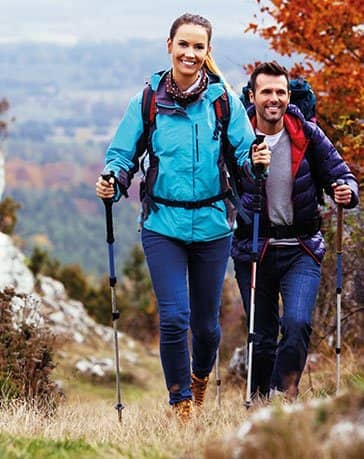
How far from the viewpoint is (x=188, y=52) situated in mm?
6395

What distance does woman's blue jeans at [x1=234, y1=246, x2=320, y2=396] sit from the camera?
667cm

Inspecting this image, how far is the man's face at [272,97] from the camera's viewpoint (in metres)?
6.69

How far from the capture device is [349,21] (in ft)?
41.1

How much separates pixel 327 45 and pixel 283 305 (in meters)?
6.81

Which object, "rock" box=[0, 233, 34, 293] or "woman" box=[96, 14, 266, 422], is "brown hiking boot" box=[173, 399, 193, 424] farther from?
"rock" box=[0, 233, 34, 293]

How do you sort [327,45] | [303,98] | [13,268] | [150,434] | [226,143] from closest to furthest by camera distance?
[150,434]
[226,143]
[303,98]
[327,45]
[13,268]

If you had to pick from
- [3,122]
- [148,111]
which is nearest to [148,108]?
[148,111]

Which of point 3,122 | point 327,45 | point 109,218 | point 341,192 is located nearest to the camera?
point 341,192

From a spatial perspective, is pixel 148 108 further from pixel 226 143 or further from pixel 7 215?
pixel 7 215

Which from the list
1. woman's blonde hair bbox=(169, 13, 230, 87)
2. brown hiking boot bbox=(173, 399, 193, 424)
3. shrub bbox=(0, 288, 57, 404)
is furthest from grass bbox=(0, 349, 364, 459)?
woman's blonde hair bbox=(169, 13, 230, 87)

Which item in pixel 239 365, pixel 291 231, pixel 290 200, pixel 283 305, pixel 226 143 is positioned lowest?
pixel 239 365

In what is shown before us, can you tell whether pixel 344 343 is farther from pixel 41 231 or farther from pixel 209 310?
pixel 41 231

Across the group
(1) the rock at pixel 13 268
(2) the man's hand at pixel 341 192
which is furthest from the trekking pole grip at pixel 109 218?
(1) the rock at pixel 13 268

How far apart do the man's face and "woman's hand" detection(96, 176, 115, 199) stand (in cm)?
115
